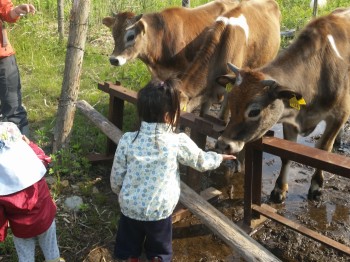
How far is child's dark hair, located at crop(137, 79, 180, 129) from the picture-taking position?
8.00 ft

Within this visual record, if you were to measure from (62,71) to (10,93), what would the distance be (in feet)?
10.4

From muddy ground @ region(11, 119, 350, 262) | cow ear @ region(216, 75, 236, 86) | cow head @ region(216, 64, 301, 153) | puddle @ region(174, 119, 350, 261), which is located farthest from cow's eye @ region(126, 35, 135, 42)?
cow head @ region(216, 64, 301, 153)

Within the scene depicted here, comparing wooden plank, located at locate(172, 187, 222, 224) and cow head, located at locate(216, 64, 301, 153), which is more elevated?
cow head, located at locate(216, 64, 301, 153)

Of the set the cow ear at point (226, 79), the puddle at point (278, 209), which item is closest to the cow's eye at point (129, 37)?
the cow ear at point (226, 79)

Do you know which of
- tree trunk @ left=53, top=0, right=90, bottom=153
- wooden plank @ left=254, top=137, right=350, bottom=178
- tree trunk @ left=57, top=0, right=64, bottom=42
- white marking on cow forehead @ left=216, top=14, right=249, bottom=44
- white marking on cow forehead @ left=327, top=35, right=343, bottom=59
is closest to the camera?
wooden plank @ left=254, top=137, right=350, bottom=178

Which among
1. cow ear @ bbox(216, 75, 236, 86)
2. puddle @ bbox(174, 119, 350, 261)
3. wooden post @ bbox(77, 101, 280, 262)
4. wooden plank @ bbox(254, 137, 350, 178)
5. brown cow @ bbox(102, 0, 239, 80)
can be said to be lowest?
puddle @ bbox(174, 119, 350, 261)

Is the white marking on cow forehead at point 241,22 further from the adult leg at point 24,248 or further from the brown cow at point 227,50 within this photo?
the adult leg at point 24,248

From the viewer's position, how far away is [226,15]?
→ 539 centimetres

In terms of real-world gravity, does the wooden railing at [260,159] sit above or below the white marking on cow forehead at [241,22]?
below

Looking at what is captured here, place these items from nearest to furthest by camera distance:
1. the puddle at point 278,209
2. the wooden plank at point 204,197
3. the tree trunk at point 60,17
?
the puddle at point 278,209 → the wooden plank at point 204,197 → the tree trunk at point 60,17

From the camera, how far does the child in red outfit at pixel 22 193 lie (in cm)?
257

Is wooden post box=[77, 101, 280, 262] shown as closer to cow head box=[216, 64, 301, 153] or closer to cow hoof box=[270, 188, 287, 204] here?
cow head box=[216, 64, 301, 153]

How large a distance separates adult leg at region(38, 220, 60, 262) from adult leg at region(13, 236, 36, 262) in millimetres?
78

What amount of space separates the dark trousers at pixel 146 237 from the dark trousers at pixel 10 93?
8.47ft
